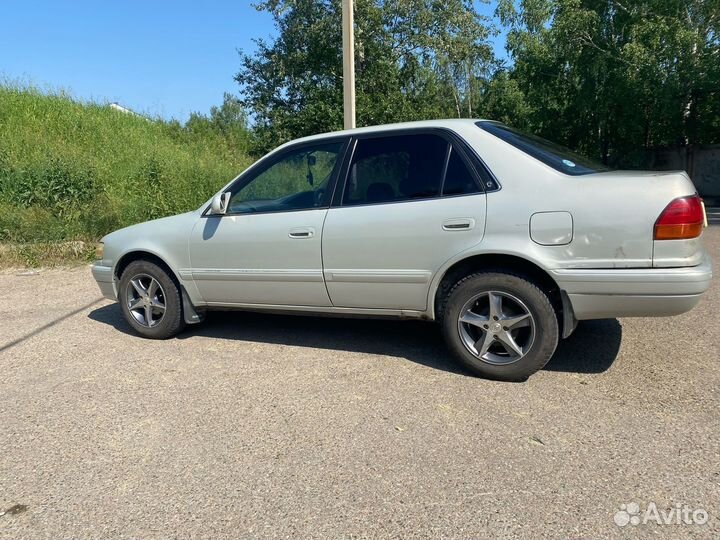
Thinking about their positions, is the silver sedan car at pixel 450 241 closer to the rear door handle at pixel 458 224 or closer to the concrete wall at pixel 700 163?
the rear door handle at pixel 458 224

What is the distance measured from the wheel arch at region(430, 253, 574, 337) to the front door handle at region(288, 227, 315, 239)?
1035 mm

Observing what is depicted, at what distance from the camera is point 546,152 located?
381cm

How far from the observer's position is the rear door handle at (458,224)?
3.56 meters

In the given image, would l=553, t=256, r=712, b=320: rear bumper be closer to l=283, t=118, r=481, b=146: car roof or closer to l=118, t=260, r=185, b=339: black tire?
l=283, t=118, r=481, b=146: car roof

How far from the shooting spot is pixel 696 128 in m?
17.2

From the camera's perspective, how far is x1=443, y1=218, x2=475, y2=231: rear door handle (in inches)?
140

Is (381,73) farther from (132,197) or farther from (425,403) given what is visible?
(425,403)

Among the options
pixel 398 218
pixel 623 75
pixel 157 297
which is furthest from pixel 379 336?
pixel 623 75

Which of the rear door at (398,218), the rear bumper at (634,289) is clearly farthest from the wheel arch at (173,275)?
the rear bumper at (634,289)

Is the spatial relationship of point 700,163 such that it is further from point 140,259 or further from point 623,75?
point 140,259

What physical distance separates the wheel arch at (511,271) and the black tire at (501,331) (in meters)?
0.05

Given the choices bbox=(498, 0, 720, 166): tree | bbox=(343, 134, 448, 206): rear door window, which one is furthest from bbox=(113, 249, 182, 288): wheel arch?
bbox=(498, 0, 720, 166): tree

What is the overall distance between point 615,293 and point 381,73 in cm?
1465

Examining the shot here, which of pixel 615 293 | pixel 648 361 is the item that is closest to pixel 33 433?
pixel 615 293
